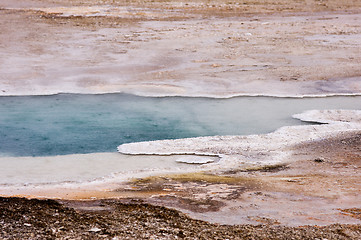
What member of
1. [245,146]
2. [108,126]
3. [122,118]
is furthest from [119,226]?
[122,118]

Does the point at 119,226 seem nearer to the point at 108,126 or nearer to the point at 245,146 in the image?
the point at 245,146

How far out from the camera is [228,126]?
31.2 ft

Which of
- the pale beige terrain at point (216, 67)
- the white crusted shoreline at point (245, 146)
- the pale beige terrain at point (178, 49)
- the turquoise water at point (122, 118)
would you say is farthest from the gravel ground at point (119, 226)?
the pale beige terrain at point (178, 49)

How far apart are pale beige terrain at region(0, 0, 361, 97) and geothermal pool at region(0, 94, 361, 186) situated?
625mm

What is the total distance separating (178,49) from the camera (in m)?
14.8

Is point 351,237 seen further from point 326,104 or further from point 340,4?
point 340,4

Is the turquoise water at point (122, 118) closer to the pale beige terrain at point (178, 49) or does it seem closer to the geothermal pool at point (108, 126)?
the geothermal pool at point (108, 126)

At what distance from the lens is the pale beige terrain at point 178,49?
11969 mm

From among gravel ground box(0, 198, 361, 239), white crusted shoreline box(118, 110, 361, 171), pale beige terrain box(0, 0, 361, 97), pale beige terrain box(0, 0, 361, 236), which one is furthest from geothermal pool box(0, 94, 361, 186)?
gravel ground box(0, 198, 361, 239)

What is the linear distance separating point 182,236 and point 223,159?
3.01m

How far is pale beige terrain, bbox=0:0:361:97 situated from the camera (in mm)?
11969

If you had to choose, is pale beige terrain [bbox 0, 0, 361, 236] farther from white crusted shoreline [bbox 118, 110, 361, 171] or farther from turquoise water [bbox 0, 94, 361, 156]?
turquoise water [bbox 0, 94, 361, 156]

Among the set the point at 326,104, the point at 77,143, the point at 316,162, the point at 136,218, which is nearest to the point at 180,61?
the point at 326,104

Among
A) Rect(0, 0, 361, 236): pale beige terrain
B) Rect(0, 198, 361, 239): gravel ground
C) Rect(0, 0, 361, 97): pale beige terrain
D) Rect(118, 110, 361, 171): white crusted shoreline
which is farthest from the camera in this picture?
Rect(0, 0, 361, 97): pale beige terrain
